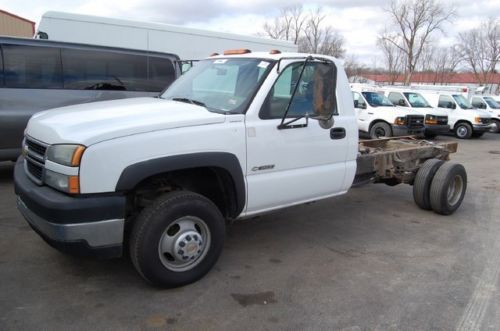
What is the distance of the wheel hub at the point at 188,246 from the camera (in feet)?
11.6

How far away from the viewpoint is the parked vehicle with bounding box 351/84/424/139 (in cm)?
1491

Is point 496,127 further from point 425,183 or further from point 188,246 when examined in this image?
point 188,246

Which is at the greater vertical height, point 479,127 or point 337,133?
point 337,133

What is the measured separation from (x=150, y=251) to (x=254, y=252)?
4.67 feet

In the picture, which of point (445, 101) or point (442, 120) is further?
point (445, 101)

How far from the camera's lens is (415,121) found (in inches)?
598

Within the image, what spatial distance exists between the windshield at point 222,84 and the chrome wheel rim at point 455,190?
11.5ft

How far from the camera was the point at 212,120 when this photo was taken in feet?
11.9

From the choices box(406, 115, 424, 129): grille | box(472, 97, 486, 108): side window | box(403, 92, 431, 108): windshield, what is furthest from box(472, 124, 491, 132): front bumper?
box(472, 97, 486, 108): side window

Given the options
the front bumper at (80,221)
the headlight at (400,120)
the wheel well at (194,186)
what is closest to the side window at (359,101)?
the headlight at (400,120)

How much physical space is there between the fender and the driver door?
116 mm

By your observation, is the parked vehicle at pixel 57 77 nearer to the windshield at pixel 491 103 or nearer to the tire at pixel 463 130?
the tire at pixel 463 130

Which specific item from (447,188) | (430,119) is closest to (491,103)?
(430,119)

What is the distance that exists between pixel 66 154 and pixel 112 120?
0.42m
